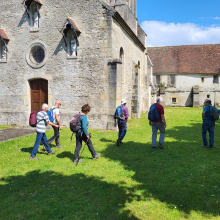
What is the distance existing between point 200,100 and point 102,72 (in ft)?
82.7

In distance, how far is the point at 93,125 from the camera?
10562 millimetres

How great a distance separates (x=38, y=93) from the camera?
39.2 ft

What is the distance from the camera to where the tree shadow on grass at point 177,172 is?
11.8ft

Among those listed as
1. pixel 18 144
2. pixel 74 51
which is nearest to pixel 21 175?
pixel 18 144

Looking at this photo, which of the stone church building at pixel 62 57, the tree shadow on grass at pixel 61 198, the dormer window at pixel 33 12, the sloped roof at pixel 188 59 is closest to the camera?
the tree shadow on grass at pixel 61 198

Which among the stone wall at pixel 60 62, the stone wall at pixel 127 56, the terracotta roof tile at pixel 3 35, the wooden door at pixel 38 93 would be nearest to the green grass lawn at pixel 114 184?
the stone wall at pixel 60 62

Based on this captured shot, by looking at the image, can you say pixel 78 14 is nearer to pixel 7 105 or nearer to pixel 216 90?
pixel 7 105

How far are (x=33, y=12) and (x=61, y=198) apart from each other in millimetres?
11292

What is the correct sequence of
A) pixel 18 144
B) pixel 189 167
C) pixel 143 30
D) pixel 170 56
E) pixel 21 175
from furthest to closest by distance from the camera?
pixel 170 56 < pixel 143 30 < pixel 18 144 < pixel 189 167 < pixel 21 175

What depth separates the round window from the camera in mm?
11523

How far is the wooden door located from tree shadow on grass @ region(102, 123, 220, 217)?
6346 mm

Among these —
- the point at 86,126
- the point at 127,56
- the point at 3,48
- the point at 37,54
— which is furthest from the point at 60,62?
the point at 86,126

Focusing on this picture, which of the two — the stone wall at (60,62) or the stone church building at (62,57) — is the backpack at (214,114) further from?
the stone wall at (60,62)

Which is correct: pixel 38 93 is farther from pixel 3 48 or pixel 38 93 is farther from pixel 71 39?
pixel 71 39
